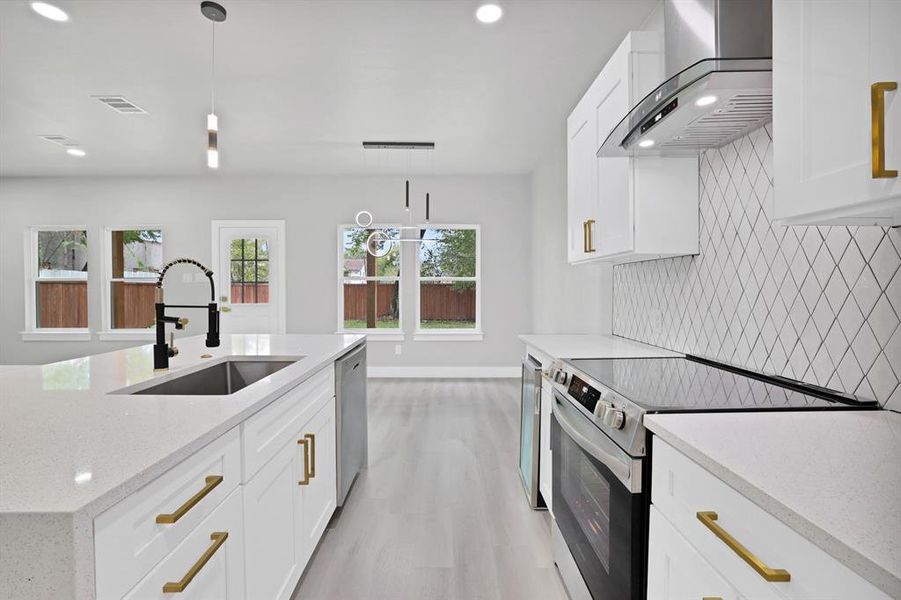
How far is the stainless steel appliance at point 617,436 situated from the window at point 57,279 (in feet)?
23.8

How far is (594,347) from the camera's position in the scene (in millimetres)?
2482

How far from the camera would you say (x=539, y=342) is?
105 inches

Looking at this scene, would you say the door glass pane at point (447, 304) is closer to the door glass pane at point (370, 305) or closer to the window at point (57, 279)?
the door glass pane at point (370, 305)

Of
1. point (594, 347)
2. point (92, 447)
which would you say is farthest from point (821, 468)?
point (594, 347)

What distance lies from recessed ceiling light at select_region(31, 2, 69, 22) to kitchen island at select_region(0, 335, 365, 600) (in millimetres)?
2009

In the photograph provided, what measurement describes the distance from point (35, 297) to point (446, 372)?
5.88 meters

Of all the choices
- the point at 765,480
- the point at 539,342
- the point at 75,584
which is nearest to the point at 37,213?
the point at 539,342

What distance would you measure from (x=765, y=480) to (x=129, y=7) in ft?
11.2

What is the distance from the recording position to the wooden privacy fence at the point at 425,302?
6.42 metres

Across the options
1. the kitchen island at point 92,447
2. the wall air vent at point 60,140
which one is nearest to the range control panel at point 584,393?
the kitchen island at point 92,447

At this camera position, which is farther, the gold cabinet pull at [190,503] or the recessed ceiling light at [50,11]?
the recessed ceiling light at [50,11]

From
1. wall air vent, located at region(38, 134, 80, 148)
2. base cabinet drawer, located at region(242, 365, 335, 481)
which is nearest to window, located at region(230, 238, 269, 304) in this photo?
wall air vent, located at region(38, 134, 80, 148)

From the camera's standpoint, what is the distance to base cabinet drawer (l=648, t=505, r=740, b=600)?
899mm

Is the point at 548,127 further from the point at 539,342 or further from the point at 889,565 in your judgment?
the point at 889,565
